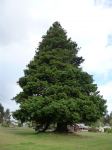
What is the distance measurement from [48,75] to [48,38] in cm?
538

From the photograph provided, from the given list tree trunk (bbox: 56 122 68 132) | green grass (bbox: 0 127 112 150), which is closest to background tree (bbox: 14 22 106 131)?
tree trunk (bbox: 56 122 68 132)

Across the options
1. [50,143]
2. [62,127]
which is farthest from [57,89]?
[50,143]

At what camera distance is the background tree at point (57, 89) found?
3892cm

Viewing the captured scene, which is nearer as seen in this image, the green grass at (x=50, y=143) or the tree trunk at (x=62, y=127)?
the green grass at (x=50, y=143)

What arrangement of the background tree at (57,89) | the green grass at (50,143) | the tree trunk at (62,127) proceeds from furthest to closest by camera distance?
the tree trunk at (62,127) → the background tree at (57,89) → the green grass at (50,143)

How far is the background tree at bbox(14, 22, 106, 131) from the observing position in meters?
38.9

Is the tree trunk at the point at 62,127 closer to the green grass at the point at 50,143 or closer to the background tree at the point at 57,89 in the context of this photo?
the background tree at the point at 57,89

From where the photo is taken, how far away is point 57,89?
131 ft

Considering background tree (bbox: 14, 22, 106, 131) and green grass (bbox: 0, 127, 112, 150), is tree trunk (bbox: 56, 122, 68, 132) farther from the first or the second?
green grass (bbox: 0, 127, 112, 150)

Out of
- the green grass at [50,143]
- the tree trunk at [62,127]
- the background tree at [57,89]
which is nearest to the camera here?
the green grass at [50,143]

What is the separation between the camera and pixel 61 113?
125ft

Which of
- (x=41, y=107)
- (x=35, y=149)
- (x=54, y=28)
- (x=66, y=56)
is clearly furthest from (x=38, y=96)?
(x=35, y=149)

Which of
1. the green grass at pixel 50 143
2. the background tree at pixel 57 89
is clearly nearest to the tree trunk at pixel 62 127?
the background tree at pixel 57 89

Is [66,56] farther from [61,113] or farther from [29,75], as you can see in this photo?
[61,113]
